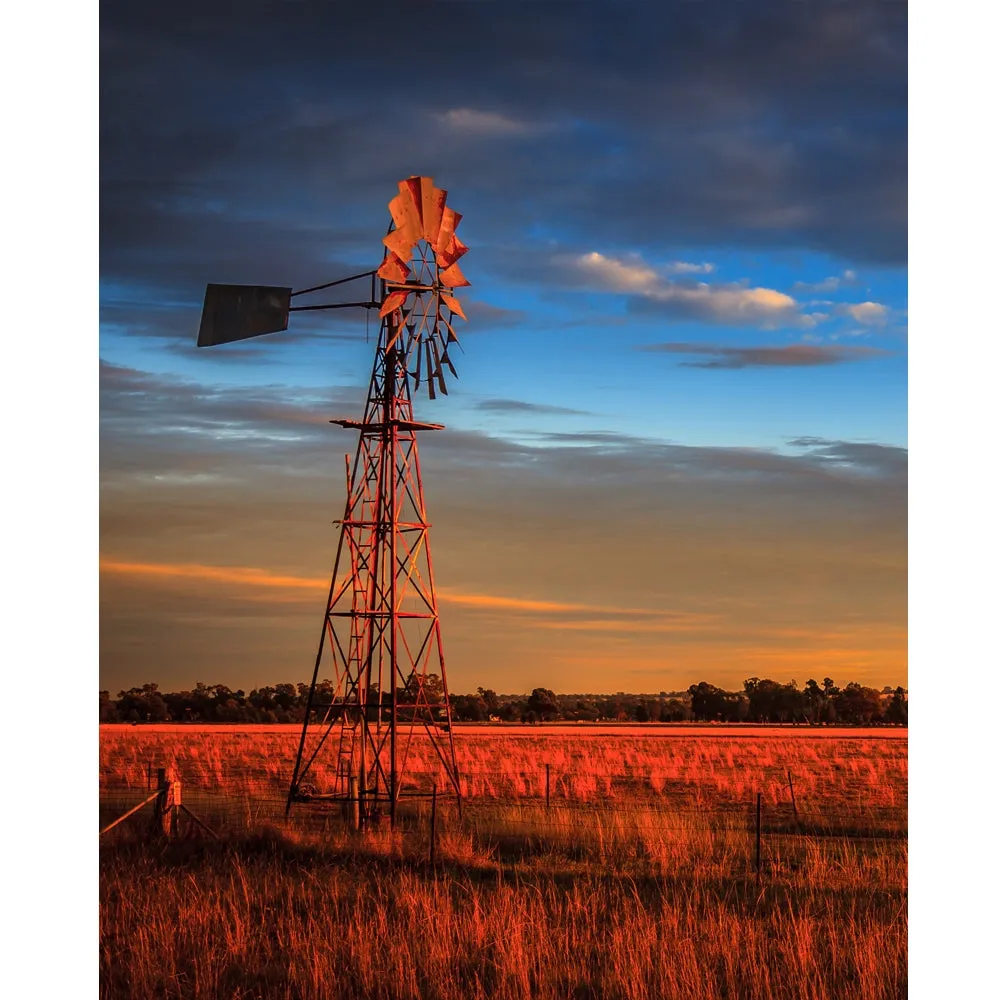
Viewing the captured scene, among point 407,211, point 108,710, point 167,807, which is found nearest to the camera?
point 167,807

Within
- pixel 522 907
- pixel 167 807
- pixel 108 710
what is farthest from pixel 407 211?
pixel 108 710

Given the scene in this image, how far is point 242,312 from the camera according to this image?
39.1ft

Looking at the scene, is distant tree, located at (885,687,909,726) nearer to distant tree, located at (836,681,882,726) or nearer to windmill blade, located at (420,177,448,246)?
distant tree, located at (836,681,882,726)

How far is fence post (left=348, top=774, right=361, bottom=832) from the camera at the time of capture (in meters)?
13.4

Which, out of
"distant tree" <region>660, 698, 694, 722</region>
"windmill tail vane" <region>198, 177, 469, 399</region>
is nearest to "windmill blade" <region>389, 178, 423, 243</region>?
"windmill tail vane" <region>198, 177, 469, 399</region>

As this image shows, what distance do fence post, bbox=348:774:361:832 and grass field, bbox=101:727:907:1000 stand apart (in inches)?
14.5

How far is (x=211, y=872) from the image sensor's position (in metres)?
10.7

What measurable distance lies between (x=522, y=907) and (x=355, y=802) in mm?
5052

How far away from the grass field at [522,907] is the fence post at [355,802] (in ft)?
1.21

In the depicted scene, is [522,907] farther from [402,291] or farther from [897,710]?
[897,710]

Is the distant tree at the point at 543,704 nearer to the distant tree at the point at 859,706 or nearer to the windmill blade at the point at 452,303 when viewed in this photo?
the distant tree at the point at 859,706

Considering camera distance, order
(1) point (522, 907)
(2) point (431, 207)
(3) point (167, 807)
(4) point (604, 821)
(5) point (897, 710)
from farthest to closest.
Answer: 1. (5) point (897, 710)
2. (4) point (604, 821)
3. (2) point (431, 207)
4. (3) point (167, 807)
5. (1) point (522, 907)
